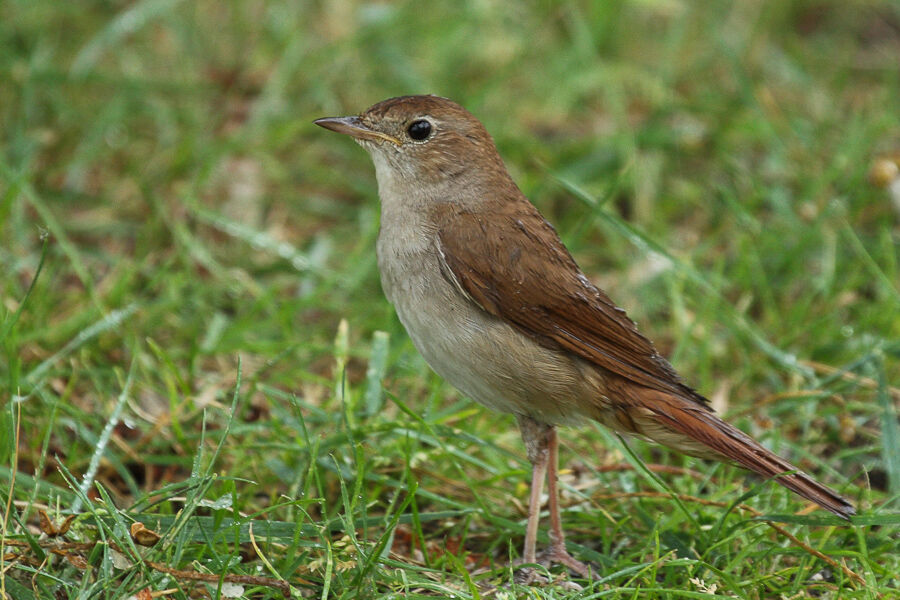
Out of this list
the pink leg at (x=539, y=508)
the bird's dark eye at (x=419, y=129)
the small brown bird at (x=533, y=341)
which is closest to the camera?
the small brown bird at (x=533, y=341)

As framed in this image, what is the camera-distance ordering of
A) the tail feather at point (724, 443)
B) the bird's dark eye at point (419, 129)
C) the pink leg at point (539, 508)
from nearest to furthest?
the tail feather at point (724, 443) → the pink leg at point (539, 508) → the bird's dark eye at point (419, 129)

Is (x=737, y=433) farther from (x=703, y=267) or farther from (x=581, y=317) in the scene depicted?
(x=703, y=267)

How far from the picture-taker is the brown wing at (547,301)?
4168 mm

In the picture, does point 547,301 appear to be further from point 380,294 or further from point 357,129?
point 380,294

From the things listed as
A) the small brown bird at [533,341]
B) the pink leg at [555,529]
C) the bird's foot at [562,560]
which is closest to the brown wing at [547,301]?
the small brown bird at [533,341]

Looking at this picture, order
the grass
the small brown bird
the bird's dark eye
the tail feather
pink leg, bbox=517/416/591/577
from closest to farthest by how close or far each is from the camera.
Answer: the tail feather, the grass, the small brown bird, pink leg, bbox=517/416/591/577, the bird's dark eye

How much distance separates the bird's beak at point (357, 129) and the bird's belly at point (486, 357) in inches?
27.9

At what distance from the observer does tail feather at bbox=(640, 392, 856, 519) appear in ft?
12.8

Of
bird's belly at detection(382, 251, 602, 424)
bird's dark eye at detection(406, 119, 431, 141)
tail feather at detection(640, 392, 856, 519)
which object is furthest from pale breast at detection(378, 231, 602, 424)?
bird's dark eye at detection(406, 119, 431, 141)

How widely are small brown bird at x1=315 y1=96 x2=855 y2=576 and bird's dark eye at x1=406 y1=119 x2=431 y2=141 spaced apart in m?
0.40

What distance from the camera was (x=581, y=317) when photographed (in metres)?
4.21

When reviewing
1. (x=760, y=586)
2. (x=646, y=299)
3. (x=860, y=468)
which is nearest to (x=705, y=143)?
(x=646, y=299)

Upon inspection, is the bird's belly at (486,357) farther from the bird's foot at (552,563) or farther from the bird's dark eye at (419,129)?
the bird's dark eye at (419,129)

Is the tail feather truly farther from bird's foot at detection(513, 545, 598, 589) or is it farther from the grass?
bird's foot at detection(513, 545, 598, 589)
